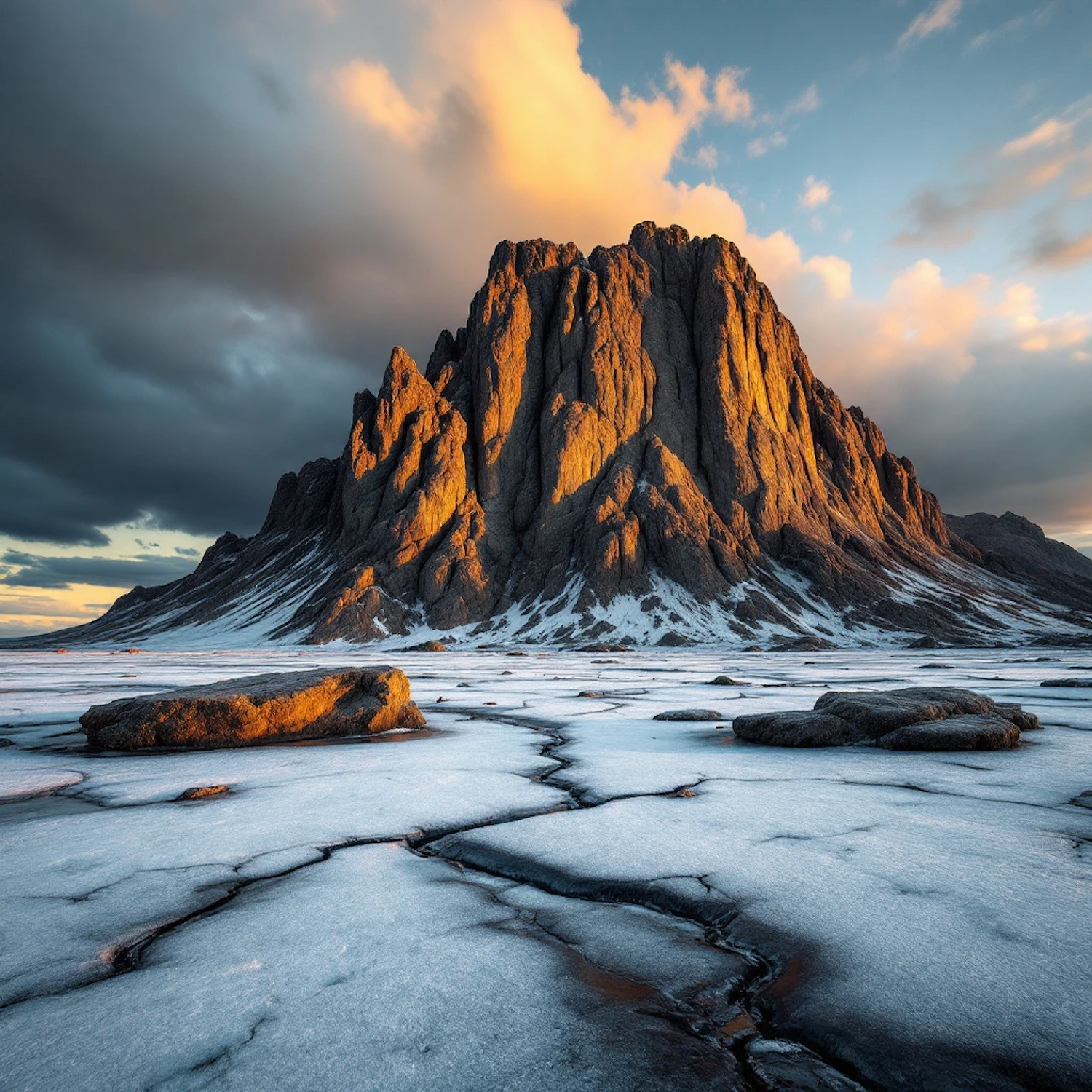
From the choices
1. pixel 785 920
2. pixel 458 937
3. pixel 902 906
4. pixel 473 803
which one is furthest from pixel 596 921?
pixel 473 803

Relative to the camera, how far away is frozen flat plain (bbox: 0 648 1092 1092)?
1996 mm

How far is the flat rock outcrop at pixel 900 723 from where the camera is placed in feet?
24.0

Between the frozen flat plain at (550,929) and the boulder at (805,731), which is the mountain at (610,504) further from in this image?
the frozen flat plain at (550,929)

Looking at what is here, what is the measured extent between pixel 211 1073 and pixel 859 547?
3589 inches

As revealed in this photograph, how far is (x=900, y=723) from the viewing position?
7758mm

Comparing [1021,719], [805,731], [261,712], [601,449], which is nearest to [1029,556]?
[601,449]

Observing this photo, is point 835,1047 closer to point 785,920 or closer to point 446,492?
point 785,920

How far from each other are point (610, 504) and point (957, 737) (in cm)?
6820

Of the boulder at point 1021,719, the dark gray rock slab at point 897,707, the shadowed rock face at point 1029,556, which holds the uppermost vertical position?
the shadowed rock face at point 1029,556

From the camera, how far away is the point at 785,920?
2.96 meters

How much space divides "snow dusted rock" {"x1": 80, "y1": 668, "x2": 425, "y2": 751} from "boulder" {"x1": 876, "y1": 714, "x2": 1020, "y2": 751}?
6679 millimetres

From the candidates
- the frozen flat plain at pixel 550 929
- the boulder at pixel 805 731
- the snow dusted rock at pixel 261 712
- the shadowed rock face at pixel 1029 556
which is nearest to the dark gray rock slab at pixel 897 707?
the boulder at pixel 805 731

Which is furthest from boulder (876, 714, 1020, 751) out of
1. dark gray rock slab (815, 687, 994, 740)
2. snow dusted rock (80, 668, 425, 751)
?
snow dusted rock (80, 668, 425, 751)

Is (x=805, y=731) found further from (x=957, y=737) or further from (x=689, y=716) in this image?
(x=689, y=716)
